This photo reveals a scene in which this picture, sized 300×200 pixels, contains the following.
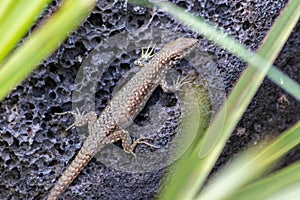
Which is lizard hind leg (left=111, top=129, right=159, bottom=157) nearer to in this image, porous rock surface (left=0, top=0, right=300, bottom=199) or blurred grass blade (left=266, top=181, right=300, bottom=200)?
porous rock surface (left=0, top=0, right=300, bottom=199)

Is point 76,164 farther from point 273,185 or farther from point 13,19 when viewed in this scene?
point 13,19

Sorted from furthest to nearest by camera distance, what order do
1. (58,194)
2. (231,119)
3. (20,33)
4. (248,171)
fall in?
(58,194) < (248,171) < (231,119) < (20,33)

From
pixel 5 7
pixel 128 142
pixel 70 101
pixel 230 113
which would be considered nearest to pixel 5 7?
pixel 5 7

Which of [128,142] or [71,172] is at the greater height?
Answer: [128,142]

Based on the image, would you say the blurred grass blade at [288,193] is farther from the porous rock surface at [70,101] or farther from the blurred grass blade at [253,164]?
the porous rock surface at [70,101]

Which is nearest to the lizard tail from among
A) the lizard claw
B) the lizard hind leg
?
the lizard hind leg

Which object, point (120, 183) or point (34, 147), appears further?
point (120, 183)

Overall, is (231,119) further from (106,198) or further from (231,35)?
(106,198)

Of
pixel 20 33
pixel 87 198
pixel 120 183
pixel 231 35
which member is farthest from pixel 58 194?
pixel 20 33
